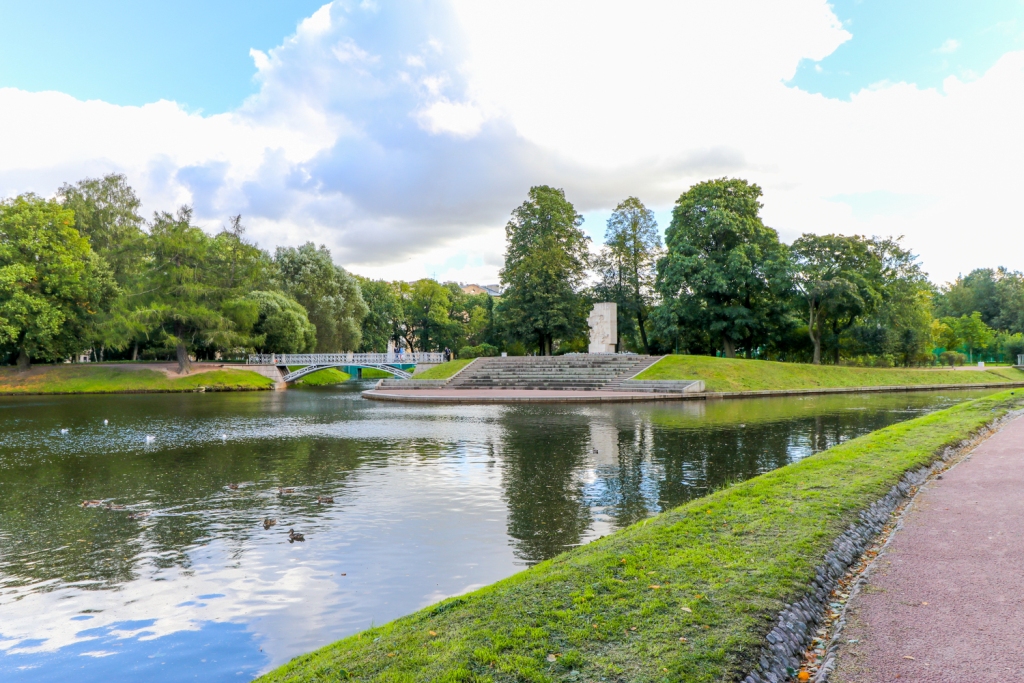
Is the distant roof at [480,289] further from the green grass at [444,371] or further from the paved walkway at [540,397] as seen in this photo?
the paved walkway at [540,397]

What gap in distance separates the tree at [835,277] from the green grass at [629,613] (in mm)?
43322

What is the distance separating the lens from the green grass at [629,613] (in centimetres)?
438

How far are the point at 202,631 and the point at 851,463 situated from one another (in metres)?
10.5

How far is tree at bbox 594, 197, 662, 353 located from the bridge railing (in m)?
16.5

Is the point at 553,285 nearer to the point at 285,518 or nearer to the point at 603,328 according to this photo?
the point at 603,328

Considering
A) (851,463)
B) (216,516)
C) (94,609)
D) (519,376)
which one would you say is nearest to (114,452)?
(216,516)

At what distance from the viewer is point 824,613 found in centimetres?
560

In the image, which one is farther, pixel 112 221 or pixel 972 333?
pixel 972 333

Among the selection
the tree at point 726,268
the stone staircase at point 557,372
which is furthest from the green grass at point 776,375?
the tree at point 726,268

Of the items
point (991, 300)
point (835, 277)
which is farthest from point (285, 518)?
point (991, 300)

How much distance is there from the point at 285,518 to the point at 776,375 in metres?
37.8

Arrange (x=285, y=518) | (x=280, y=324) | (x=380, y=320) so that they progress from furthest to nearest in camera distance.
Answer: (x=380, y=320) < (x=280, y=324) < (x=285, y=518)

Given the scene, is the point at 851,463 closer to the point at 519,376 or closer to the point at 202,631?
the point at 202,631

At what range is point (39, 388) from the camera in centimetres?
4909
